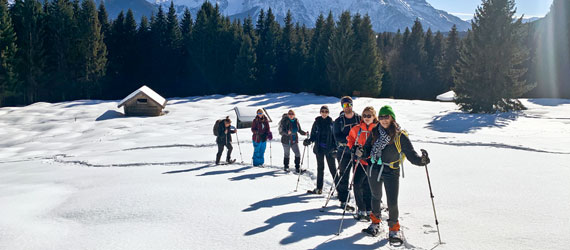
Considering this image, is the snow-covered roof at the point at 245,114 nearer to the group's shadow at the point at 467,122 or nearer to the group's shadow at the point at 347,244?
the group's shadow at the point at 467,122

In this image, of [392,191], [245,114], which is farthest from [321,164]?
[245,114]

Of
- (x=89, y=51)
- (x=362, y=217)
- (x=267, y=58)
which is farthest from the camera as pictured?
(x=267, y=58)

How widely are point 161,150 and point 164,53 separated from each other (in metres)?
40.9

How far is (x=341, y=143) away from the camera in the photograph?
21.7 ft

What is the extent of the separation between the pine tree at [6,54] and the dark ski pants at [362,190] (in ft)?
140

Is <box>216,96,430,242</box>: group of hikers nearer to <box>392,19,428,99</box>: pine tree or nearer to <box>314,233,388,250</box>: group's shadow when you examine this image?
<box>314,233,388,250</box>: group's shadow

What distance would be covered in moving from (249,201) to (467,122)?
67.0 ft

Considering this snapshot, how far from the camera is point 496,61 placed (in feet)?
89.4

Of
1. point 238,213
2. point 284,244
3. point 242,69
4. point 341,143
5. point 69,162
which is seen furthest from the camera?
point 242,69

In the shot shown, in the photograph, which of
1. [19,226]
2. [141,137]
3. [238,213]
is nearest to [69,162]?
[141,137]

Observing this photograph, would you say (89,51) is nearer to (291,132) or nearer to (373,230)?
(291,132)

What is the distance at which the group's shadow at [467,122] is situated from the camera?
21003mm

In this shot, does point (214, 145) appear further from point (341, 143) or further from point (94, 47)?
point (94, 47)

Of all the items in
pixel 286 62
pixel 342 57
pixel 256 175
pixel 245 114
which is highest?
pixel 286 62
